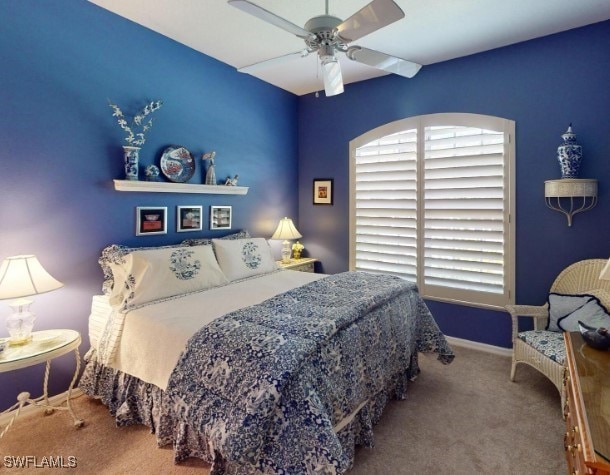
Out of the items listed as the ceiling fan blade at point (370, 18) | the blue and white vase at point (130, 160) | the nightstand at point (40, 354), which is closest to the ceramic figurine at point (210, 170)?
the blue and white vase at point (130, 160)

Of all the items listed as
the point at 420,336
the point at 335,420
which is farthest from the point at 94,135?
the point at 420,336

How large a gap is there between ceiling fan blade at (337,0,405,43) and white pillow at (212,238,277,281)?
201 centimetres

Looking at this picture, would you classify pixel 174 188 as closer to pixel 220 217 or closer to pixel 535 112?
pixel 220 217

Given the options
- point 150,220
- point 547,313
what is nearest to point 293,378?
point 150,220

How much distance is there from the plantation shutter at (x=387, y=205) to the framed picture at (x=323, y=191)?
1.30 feet

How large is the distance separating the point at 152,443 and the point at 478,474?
1.84 metres

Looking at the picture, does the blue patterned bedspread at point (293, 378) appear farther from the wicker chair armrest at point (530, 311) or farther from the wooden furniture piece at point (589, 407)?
the wicker chair armrest at point (530, 311)

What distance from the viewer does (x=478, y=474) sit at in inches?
72.1

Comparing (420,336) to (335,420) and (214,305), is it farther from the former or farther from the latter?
(214,305)

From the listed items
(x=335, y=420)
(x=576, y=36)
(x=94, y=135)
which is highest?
(x=576, y=36)

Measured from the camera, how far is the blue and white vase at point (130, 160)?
2777 mm

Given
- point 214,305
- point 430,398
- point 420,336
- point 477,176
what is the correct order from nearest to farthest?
point 214,305 < point 430,398 < point 420,336 < point 477,176

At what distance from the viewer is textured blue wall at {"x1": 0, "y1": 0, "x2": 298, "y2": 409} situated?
2.28 meters

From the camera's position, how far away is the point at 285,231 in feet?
13.9
